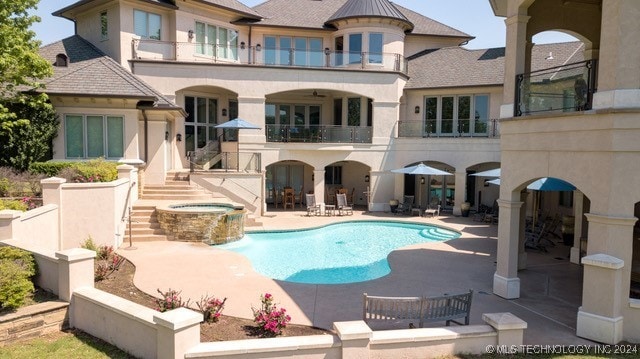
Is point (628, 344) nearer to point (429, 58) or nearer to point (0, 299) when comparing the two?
point (0, 299)

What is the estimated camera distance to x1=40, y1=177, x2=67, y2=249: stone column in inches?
524

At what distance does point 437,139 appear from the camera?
84.7 feet

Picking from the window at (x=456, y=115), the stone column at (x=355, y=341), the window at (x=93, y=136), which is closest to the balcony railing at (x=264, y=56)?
the window at (x=456, y=115)

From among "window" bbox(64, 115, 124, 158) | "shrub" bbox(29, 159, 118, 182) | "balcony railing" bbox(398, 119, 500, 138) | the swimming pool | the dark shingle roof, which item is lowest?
the swimming pool

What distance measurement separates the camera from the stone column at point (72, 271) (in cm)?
885

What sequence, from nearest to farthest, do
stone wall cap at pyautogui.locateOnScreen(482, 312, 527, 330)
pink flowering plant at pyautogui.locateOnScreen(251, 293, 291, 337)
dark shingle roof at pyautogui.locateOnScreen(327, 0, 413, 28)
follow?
stone wall cap at pyautogui.locateOnScreen(482, 312, 527, 330), pink flowering plant at pyautogui.locateOnScreen(251, 293, 291, 337), dark shingle roof at pyautogui.locateOnScreen(327, 0, 413, 28)

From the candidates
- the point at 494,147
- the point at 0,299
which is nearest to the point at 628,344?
the point at 0,299

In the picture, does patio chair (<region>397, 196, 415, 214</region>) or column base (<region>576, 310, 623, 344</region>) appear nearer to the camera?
column base (<region>576, 310, 623, 344</region>)

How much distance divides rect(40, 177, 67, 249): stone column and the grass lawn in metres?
6.34

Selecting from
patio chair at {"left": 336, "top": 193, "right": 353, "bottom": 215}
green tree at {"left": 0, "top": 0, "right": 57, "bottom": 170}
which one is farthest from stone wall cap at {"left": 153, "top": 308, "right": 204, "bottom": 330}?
patio chair at {"left": 336, "top": 193, "right": 353, "bottom": 215}

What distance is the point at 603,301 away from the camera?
8.80 metres

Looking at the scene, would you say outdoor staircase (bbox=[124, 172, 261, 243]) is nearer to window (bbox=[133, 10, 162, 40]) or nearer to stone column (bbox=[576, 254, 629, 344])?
window (bbox=[133, 10, 162, 40])

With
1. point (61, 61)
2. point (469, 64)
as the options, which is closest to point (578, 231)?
point (469, 64)

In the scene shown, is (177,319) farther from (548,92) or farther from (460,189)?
(460,189)
